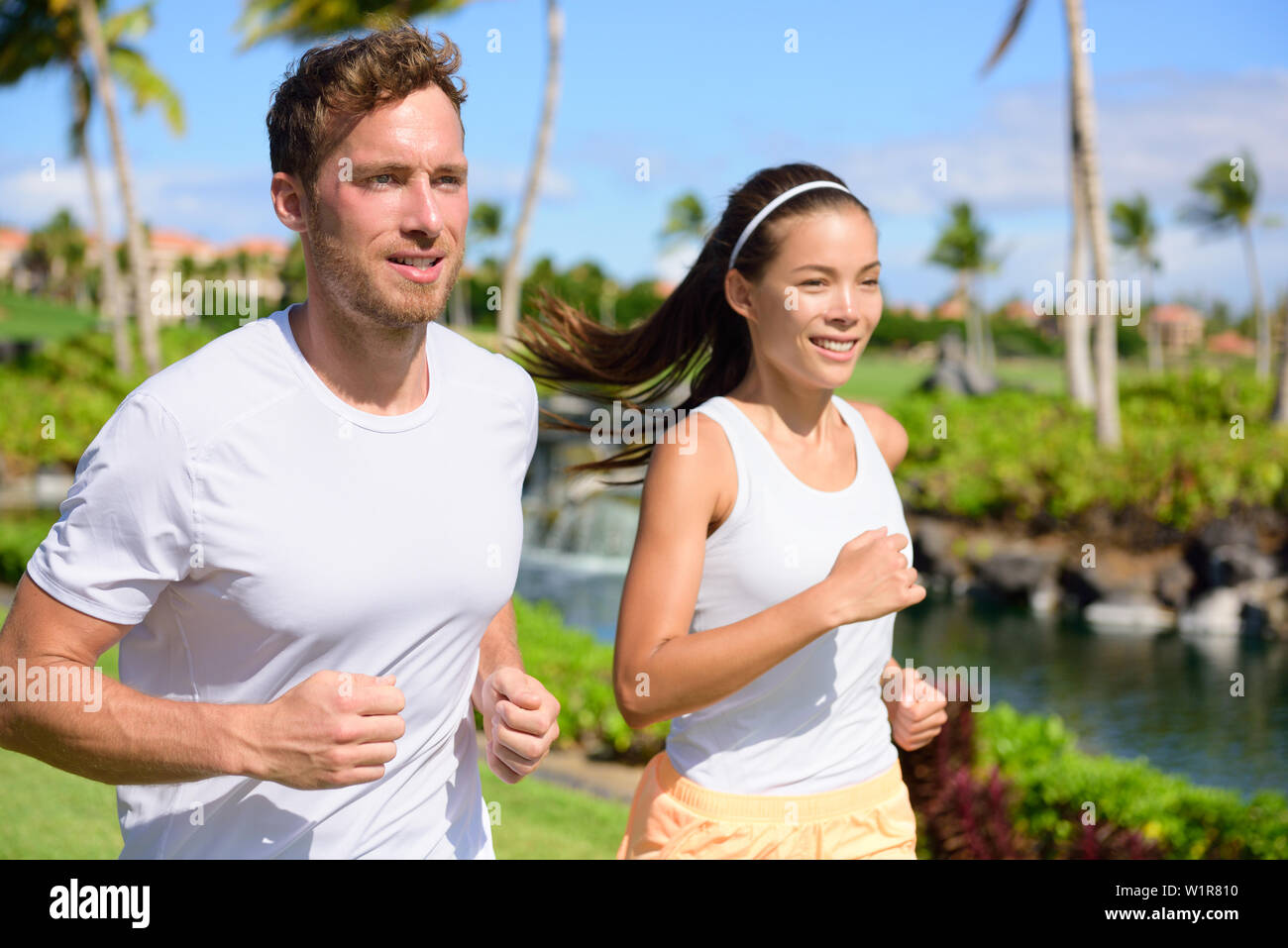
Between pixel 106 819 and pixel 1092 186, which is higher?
pixel 1092 186

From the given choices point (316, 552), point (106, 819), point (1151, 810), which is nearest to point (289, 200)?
point (316, 552)

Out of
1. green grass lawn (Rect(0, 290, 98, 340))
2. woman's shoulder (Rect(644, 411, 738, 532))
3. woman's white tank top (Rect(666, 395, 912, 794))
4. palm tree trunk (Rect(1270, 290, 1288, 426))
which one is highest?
woman's shoulder (Rect(644, 411, 738, 532))

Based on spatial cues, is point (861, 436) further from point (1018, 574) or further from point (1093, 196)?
point (1093, 196)

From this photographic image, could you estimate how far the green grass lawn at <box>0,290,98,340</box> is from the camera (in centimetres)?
4867

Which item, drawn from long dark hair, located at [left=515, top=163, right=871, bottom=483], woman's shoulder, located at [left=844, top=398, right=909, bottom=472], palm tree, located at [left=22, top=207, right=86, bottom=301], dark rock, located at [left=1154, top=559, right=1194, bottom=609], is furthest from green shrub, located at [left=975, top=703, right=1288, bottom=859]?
palm tree, located at [left=22, top=207, right=86, bottom=301]

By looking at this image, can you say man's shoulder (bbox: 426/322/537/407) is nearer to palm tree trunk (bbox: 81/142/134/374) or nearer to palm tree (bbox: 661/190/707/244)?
palm tree trunk (bbox: 81/142/134/374)

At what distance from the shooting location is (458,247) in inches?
85.9

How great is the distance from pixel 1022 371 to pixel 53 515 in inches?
1631

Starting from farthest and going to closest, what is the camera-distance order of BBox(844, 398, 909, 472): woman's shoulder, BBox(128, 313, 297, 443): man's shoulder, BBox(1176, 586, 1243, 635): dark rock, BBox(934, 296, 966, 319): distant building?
1. BBox(934, 296, 966, 319): distant building
2. BBox(1176, 586, 1243, 635): dark rock
3. BBox(844, 398, 909, 472): woman's shoulder
4. BBox(128, 313, 297, 443): man's shoulder

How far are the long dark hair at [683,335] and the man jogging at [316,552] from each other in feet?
3.21

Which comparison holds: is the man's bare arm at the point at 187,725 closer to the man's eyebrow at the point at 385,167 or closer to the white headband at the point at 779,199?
the man's eyebrow at the point at 385,167

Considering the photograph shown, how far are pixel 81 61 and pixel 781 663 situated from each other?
32696mm

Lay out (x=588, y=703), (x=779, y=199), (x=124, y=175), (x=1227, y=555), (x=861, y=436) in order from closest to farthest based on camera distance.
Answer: (x=779, y=199), (x=861, y=436), (x=588, y=703), (x=1227, y=555), (x=124, y=175)

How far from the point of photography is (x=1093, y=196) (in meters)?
18.0
